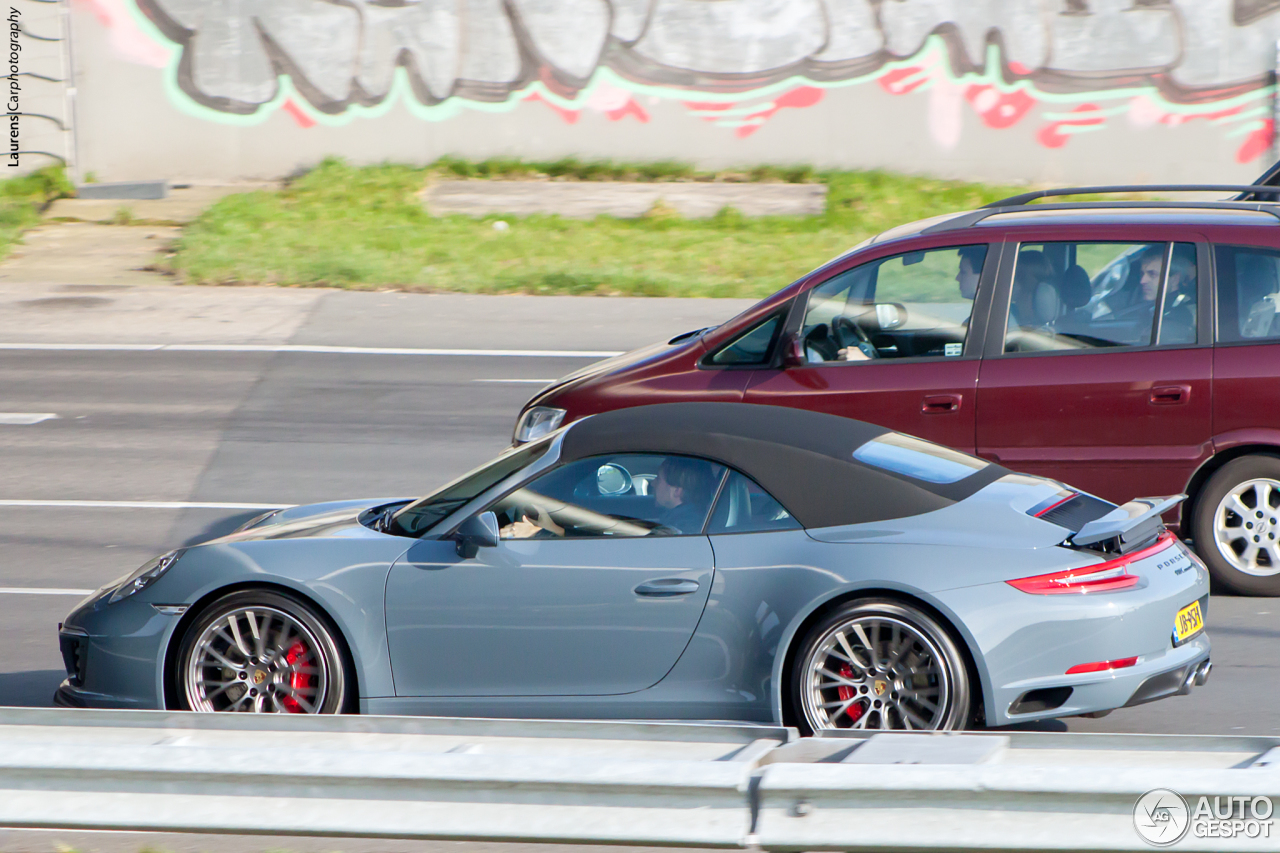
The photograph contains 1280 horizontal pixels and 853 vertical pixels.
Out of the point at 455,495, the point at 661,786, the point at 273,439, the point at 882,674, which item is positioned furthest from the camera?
the point at 273,439

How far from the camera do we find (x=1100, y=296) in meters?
7.80

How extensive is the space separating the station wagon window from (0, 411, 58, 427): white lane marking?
8390 mm

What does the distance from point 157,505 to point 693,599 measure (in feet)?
19.1

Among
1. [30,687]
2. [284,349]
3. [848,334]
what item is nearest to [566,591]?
[30,687]

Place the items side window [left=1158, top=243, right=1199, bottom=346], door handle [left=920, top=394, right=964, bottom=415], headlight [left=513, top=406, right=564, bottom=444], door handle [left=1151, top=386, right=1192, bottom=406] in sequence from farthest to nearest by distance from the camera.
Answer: headlight [left=513, top=406, right=564, bottom=444]
door handle [left=920, top=394, right=964, bottom=415]
side window [left=1158, top=243, right=1199, bottom=346]
door handle [left=1151, top=386, right=1192, bottom=406]

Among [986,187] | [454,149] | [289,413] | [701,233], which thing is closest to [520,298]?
[701,233]

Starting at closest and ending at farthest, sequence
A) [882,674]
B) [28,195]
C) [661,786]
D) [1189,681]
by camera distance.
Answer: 1. [661,786]
2. [882,674]
3. [1189,681]
4. [28,195]

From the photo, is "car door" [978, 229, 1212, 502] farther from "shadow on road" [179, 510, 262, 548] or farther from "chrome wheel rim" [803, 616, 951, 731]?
"shadow on road" [179, 510, 262, 548]

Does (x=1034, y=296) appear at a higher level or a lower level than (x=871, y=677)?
higher

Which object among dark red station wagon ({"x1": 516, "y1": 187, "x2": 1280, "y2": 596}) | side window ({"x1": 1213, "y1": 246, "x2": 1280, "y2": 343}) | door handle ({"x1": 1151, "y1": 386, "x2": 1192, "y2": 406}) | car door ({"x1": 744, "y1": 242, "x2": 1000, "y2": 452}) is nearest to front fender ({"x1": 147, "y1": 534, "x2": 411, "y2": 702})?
dark red station wagon ({"x1": 516, "y1": 187, "x2": 1280, "y2": 596})

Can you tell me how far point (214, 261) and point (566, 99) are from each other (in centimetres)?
710

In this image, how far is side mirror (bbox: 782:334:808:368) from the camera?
26.4 ft

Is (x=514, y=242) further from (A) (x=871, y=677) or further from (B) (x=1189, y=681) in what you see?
(B) (x=1189, y=681)

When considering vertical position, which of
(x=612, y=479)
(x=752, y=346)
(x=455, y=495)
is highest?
(x=752, y=346)
